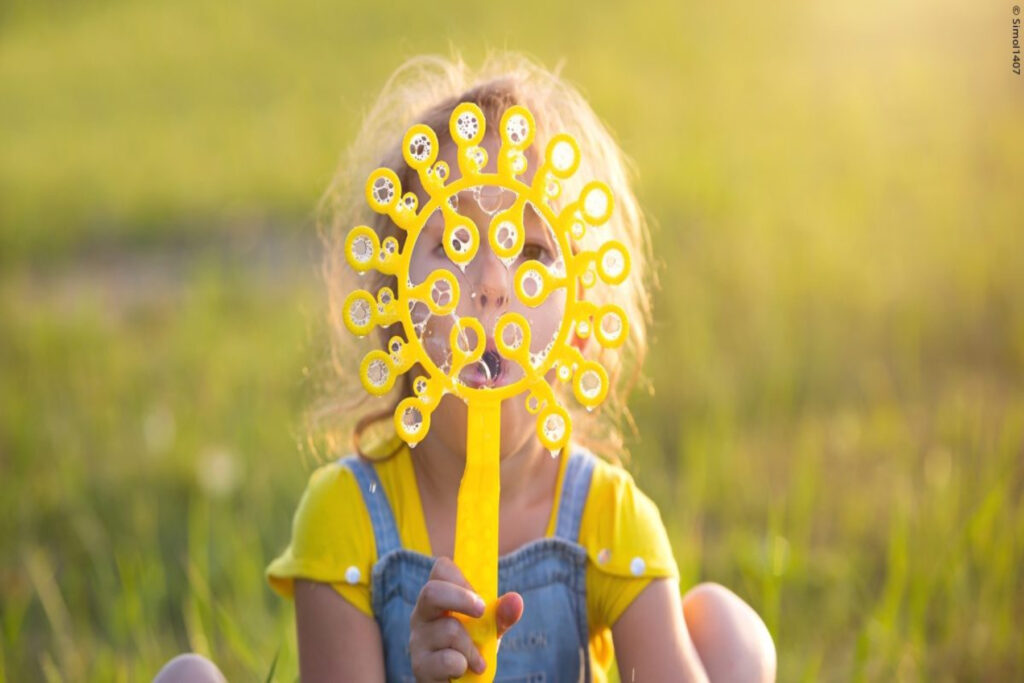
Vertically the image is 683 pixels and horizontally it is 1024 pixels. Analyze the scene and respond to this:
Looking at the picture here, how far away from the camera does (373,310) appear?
4.99ft

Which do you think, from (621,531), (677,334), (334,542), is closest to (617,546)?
(621,531)

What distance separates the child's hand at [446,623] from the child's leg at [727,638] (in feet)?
1.73

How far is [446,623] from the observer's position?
148 centimetres

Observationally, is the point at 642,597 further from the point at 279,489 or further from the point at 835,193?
the point at 835,193

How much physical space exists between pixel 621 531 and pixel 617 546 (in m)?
0.02

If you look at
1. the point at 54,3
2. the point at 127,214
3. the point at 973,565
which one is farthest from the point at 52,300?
the point at 54,3

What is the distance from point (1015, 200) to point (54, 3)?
565 cm

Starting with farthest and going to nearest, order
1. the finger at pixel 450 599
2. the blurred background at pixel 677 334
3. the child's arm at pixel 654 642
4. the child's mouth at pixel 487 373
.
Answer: the blurred background at pixel 677 334
the child's arm at pixel 654 642
the child's mouth at pixel 487 373
the finger at pixel 450 599

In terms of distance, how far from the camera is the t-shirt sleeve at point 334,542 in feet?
6.06

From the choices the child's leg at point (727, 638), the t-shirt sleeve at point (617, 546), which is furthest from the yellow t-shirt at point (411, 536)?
the child's leg at point (727, 638)

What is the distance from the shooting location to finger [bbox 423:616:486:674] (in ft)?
Result: 4.83

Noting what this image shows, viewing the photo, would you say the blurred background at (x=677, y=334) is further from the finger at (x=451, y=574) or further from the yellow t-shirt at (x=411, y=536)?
the finger at (x=451, y=574)

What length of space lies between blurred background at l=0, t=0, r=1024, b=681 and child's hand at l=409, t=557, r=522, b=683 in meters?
0.38

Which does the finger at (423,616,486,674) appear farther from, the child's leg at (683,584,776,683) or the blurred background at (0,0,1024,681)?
the child's leg at (683,584,776,683)
